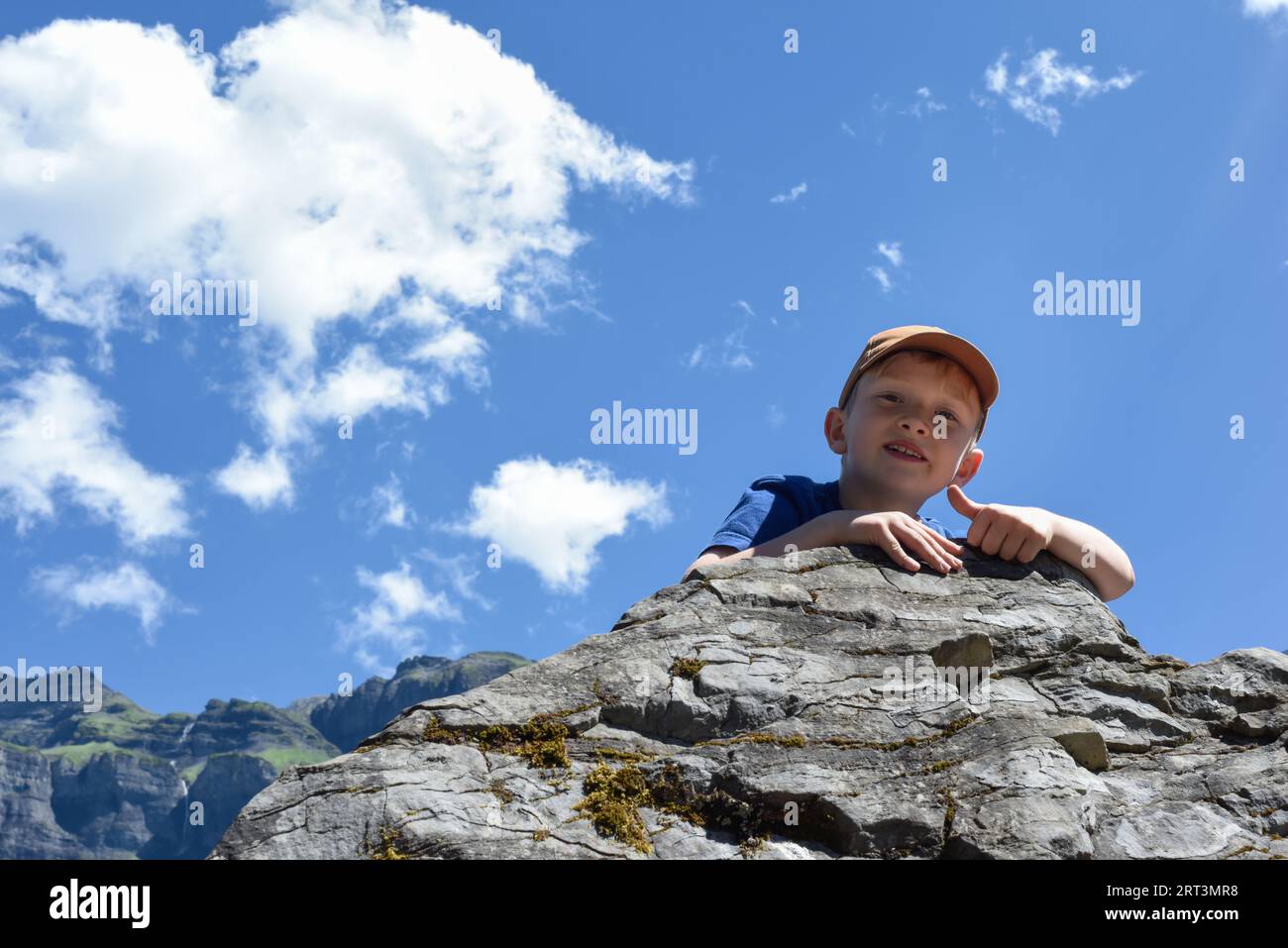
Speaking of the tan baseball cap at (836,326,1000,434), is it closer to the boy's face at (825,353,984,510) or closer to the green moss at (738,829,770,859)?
the boy's face at (825,353,984,510)

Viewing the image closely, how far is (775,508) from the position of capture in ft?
31.4

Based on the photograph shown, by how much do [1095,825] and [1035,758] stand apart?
447 millimetres

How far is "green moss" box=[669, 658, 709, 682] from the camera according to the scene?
23.5 ft

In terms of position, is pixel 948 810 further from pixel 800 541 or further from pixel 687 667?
pixel 800 541

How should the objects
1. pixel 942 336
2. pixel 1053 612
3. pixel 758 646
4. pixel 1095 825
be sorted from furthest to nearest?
pixel 942 336 → pixel 1053 612 → pixel 758 646 → pixel 1095 825

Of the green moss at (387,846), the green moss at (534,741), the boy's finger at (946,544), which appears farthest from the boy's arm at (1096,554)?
the green moss at (387,846)

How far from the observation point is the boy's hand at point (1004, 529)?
28.2 feet

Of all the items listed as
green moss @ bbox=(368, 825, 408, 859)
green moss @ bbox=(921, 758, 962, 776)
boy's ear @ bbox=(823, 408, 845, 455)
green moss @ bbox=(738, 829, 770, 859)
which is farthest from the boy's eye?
green moss @ bbox=(368, 825, 408, 859)

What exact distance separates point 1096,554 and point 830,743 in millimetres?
3592

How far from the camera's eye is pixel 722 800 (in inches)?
241

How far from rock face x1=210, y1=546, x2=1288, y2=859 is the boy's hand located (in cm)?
A: 18
